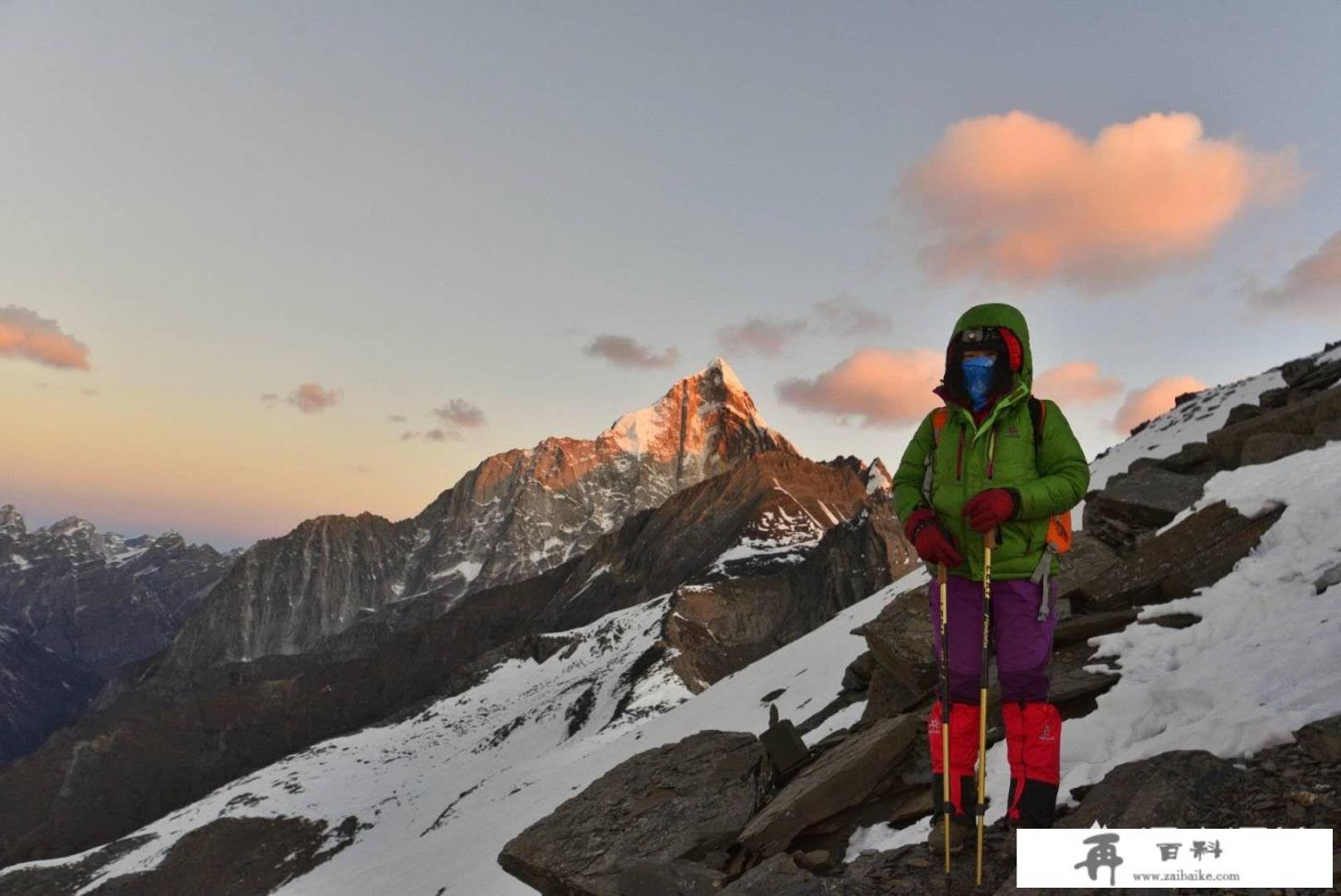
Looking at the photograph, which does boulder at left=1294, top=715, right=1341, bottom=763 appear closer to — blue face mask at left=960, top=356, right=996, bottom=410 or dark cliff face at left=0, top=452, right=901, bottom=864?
blue face mask at left=960, top=356, right=996, bottom=410

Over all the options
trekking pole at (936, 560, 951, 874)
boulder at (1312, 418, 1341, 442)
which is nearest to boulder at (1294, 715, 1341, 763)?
trekking pole at (936, 560, 951, 874)

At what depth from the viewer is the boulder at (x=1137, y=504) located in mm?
13172

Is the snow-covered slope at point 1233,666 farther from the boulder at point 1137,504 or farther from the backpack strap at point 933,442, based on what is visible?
the boulder at point 1137,504

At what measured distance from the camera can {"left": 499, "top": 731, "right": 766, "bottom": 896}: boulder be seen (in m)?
8.91

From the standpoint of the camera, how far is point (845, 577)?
13012 cm

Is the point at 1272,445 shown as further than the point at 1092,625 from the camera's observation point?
Yes

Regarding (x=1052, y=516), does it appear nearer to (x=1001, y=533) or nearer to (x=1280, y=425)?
(x=1001, y=533)

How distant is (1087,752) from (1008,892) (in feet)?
7.63

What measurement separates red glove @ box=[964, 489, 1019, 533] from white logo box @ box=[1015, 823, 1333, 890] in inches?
85.3

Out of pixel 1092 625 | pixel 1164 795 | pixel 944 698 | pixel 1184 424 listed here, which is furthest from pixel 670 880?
pixel 1184 424

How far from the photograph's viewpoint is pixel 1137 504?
13.4 metres

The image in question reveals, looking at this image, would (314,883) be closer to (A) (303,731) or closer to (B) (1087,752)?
(B) (1087,752)

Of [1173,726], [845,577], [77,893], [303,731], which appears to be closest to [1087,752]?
[1173,726]

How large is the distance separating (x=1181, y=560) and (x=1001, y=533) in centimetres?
608
